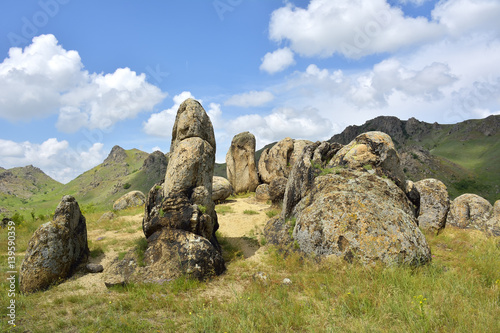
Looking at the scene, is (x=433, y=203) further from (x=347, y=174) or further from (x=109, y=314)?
(x=109, y=314)

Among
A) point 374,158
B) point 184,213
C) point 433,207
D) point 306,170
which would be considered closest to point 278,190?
point 306,170

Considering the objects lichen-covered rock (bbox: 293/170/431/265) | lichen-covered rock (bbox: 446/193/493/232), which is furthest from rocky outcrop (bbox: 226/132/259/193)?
lichen-covered rock (bbox: 293/170/431/265)

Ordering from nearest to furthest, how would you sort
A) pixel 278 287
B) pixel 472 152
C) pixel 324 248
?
pixel 278 287 → pixel 324 248 → pixel 472 152

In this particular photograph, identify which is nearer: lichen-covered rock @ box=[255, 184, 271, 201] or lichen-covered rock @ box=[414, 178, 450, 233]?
lichen-covered rock @ box=[414, 178, 450, 233]

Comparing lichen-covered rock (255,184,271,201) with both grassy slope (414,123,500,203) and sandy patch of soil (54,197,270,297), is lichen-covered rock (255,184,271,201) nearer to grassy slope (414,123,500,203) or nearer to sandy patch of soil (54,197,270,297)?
sandy patch of soil (54,197,270,297)

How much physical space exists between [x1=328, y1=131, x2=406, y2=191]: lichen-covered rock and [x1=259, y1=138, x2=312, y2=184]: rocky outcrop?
15.0 m

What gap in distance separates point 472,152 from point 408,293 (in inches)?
3160

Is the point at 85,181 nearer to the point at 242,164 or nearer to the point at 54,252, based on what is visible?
the point at 242,164

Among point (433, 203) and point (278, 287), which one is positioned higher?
point (433, 203)

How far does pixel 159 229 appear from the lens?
903 centimetres

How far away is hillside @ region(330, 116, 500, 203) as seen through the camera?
42.3m

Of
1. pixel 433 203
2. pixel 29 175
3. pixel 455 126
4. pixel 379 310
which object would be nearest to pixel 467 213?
pixel 433 203

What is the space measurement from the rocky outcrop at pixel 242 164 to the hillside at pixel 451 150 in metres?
26.5

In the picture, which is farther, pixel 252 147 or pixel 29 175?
pixel 29 175
